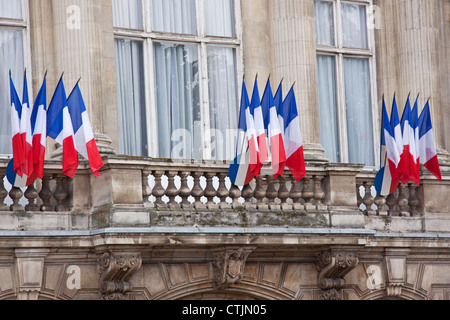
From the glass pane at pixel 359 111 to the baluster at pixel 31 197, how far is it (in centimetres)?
625

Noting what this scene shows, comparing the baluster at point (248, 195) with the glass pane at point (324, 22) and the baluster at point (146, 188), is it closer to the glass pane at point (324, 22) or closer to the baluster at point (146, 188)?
the baluster at point (146, 188)

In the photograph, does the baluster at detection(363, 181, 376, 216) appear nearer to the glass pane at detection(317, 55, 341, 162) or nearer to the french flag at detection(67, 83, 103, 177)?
the glass pane at detection(317, 55, 341, 162)

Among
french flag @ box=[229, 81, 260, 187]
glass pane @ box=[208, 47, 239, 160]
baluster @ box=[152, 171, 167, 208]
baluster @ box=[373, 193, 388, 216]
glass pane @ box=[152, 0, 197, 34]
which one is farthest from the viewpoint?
baluster @ box=[373, 193, 388, 216]

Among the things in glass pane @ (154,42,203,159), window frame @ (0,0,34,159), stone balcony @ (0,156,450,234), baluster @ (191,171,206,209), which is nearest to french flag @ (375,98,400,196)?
stone balcony @ (0,156,450,234)

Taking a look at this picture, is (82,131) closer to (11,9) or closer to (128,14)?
(11,9)

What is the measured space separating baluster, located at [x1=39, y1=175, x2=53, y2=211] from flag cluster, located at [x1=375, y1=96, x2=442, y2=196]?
5674 millimetres

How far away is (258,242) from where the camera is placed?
20.0 m

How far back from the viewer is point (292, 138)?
2048cm

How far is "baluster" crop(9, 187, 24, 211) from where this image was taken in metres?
19.0

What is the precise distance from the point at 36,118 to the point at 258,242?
12.7 feet

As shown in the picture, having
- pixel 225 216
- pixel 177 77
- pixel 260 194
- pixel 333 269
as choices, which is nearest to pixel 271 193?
pixel 260 194

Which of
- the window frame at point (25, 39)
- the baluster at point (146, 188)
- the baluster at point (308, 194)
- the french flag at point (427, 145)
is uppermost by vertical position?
the window frame at point (25, 39)

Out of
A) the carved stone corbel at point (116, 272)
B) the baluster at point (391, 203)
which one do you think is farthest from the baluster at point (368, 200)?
the carved stone corbel at point (116, 272)

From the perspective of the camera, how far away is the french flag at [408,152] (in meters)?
21.7
